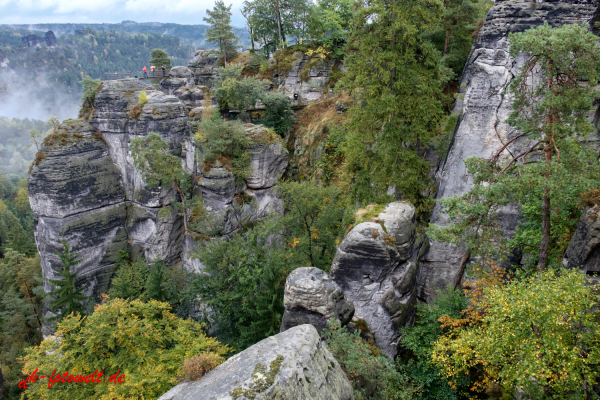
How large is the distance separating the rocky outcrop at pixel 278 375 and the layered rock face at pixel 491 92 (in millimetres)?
8950

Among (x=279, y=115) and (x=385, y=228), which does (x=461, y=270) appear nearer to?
(x=385, y=228)

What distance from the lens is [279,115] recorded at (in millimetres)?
28625

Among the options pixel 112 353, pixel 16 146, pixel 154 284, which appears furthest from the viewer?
pixel 16 146

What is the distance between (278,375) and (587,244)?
762cm

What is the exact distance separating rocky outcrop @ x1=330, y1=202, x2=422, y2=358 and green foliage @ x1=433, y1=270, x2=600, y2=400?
4.67 m

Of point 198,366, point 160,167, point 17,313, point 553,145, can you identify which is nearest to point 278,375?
point 198,366

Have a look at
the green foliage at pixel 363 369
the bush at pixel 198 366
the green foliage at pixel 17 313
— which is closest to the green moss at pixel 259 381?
the bush at pixel 198 366

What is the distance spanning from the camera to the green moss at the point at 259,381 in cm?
496

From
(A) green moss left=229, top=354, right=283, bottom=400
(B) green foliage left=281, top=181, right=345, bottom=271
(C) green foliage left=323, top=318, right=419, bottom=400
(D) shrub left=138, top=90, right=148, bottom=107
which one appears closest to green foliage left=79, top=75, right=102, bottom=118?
(D) shrub left=138, top=90, right=148, bottom=107

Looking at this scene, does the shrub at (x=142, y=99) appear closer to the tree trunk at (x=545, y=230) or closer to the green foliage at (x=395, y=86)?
the green foliage at (x=395, y=86)

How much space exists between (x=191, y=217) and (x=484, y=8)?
2498 cm

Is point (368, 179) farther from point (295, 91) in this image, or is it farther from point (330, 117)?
point (295, 91)

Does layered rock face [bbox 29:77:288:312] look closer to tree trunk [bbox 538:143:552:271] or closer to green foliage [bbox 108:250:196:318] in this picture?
green foliage [bbox 108:250:196:318]

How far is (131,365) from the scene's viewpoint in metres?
12.1
